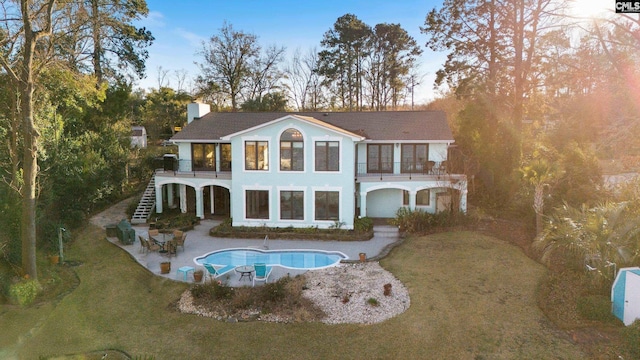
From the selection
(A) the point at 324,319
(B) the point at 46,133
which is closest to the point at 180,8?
(B) the point at 46,133

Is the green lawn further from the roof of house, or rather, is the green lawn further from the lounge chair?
the roof of house

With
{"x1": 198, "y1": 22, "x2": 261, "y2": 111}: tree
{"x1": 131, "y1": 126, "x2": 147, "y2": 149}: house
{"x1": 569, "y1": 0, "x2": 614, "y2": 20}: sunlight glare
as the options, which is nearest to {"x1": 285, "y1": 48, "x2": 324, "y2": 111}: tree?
{"x1": 198, "y1": 22, "x2": 261, "y2": 111}: tree

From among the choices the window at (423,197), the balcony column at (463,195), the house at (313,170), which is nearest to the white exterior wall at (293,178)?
the house at (313,170)

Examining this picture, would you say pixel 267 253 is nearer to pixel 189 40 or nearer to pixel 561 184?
pixel 561 184

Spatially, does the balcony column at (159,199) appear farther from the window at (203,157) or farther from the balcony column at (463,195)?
the balcony column at (463,195)

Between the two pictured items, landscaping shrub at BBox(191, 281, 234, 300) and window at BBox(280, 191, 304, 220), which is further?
window at BBox(280, 191, 304, 220)

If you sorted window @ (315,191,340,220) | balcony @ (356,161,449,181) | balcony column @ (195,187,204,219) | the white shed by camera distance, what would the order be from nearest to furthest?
the white shed
window @ (315,191,340,220)
balcony @ (356,161,449,181)
balcony column @ (195,187,204,219)

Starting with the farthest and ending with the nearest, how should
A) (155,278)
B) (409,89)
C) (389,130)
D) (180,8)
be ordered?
(409,89)
(180,8)
(389,130)
(155,278)
